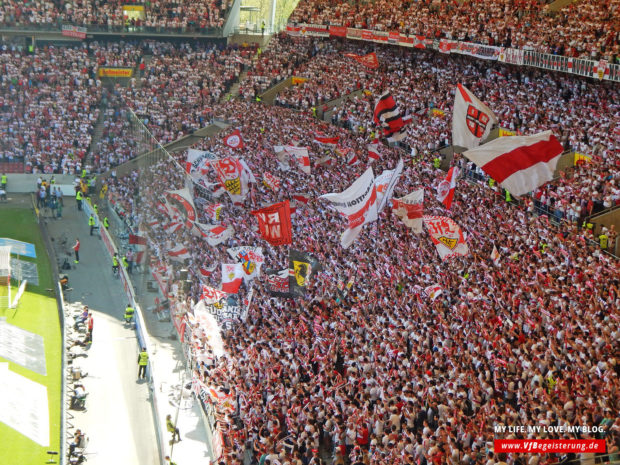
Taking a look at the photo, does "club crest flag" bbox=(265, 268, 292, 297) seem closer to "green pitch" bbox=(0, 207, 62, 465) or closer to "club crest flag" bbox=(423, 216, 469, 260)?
"club crest flag" bbox=(423, 216, 469, 260)

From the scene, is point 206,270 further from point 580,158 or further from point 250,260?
point 580,158

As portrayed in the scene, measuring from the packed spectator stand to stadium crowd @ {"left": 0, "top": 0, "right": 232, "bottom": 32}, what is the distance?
11.4 meters

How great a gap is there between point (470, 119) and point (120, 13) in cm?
4211

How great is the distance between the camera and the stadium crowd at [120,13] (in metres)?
58.2

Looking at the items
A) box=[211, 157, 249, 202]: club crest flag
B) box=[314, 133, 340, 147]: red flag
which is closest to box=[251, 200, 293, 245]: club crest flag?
box=[211, 157, 249, 202]: club crest flag

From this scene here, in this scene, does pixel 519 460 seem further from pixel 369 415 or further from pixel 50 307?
pixel 50 307

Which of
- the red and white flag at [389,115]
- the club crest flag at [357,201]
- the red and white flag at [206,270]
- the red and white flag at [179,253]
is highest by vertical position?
the red and white flag at [389,115]

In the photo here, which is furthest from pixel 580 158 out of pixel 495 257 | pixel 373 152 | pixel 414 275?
pixel 414 275

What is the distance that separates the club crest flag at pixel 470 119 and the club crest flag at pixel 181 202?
9.42 meters

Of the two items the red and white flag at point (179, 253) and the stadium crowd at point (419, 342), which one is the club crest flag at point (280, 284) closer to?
the stadium crowd at point (419, 342)

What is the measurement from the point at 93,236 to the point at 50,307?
9.08 metres

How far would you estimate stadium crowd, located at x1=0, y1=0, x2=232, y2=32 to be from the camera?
2292 inches

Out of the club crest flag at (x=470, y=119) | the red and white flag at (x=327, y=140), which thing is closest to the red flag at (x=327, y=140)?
the red and white flag at (x=327, y=140)

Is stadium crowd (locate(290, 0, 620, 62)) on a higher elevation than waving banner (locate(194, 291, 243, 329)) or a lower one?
higher
